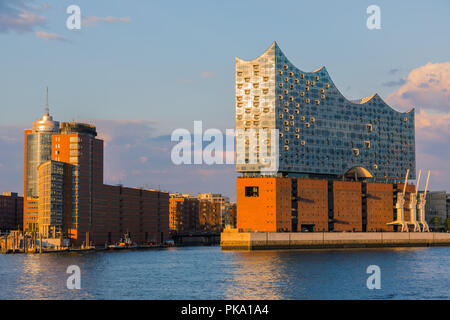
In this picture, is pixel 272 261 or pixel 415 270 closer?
pixel 415 270
